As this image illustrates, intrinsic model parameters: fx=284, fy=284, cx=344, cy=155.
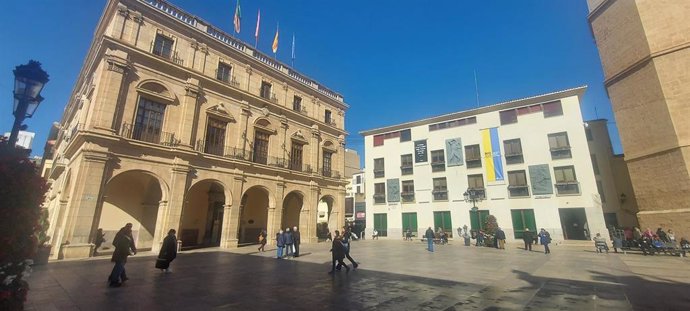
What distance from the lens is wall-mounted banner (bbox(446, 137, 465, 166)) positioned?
29.7 metres

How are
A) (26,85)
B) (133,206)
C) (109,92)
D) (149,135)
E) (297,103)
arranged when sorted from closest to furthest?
(26,85) < (109,92) < (149,135) < (133,206) < (297,103)

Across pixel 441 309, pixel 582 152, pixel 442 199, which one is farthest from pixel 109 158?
pixel 582 152

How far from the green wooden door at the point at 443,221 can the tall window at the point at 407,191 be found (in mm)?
3254

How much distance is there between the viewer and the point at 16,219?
13.0 ft

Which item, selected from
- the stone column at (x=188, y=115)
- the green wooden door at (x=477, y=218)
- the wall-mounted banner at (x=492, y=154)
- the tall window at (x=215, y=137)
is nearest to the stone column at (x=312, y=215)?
the tall window at (x=215, y=137)

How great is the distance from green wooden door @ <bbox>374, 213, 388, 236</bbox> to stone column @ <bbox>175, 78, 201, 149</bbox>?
2247 centimetres

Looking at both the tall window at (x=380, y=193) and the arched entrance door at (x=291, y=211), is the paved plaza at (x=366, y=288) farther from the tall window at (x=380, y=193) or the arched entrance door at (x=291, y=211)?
the tall window at (x=380, y=193)

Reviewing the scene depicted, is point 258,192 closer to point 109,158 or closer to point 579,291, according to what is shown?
point 109,158

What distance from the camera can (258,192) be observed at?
25.0 m

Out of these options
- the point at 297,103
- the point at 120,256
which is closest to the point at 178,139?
the point at 120,256

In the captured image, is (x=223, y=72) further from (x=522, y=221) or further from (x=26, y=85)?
(x=522, y=221)

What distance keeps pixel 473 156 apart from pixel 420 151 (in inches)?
221

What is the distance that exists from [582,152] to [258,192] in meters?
27.8

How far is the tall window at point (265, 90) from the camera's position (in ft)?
76.2
